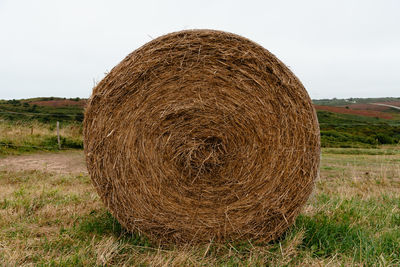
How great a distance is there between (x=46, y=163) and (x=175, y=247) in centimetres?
717

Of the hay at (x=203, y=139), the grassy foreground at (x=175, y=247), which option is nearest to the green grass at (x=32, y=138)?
the grassy foreground at (x=175, y=247)

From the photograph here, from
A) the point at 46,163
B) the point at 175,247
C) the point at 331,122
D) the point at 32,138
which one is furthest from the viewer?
the point at 331,122

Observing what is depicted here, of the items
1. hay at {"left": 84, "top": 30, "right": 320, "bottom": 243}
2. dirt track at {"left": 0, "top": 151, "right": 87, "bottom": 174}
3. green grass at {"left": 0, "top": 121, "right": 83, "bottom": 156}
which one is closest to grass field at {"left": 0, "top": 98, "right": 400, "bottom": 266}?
hay at {"left": 84, "top": 30, "right": 320, "bottom": 243}

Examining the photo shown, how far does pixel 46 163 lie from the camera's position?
927cm

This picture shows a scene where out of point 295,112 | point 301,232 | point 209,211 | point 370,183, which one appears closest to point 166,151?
point 209,211

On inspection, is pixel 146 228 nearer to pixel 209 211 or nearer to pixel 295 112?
pixel 209 211

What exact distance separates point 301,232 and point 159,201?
151 centimetres

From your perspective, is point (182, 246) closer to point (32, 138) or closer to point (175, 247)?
point (175, 247)

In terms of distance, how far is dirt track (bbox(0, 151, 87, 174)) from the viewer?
27.6ft

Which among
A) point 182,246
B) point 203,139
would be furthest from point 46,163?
point 203,139

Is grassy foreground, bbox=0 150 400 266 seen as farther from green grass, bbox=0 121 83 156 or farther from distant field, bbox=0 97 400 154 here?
green grass, bbox=0 121 83 156

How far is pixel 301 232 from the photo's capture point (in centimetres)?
342

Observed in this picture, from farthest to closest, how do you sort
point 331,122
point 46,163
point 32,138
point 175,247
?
point 331,122
point 32,138
point 46,163
point 175,247

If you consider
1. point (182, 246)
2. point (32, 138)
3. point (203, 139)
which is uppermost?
point (203, 139)
